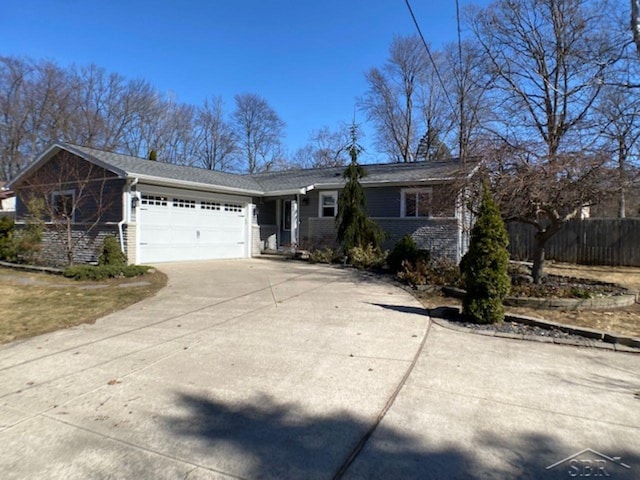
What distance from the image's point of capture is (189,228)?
47.2 ft

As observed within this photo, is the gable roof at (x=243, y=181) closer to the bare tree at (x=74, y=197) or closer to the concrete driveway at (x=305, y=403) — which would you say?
the bare tree at (x=74, y=197)

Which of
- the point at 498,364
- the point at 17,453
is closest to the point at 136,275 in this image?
the point at 17,453

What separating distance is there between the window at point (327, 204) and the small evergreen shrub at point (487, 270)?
9.96m

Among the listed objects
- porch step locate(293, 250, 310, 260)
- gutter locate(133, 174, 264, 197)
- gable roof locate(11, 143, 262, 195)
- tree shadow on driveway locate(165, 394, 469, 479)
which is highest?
gable roof locate(11, 143, 262, 195)

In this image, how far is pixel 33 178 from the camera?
51.3 feet

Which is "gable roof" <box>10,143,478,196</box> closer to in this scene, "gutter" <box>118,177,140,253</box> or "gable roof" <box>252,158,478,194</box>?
"gable roof" <box>252,158,478,194</box>

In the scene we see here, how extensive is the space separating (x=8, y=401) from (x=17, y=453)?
3.42 feet

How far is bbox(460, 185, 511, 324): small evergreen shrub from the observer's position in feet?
20.1

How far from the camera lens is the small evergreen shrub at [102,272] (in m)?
10.2

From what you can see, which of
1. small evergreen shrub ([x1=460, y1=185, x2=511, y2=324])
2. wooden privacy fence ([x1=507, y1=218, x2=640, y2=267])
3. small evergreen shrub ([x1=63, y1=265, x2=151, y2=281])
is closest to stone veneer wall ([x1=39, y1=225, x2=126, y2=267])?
small evergreen shrub ([x1=63, y1=265, x2=151, y2=281])

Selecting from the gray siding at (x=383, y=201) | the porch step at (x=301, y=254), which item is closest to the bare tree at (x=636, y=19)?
the gray siding at (x=383, y=201)

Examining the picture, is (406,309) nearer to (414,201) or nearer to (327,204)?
(414,201)

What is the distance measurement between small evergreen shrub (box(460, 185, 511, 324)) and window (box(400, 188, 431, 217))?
25.0ft

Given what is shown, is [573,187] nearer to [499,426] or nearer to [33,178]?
[499,426]
